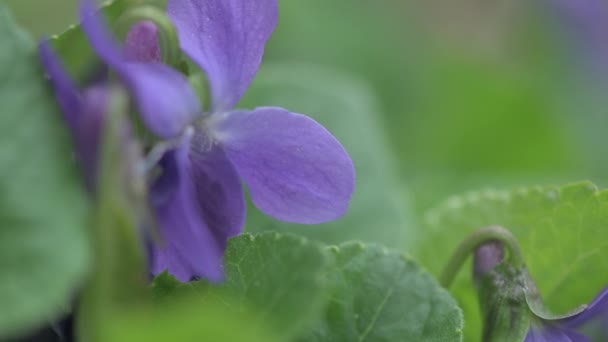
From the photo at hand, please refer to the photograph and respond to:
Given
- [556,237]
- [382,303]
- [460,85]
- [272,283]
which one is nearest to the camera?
[272,283]

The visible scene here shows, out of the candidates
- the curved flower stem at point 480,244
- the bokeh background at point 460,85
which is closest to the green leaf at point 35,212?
the curved flower stem at point 480,244

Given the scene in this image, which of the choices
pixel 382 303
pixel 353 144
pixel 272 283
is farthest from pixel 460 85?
pixel 272 283

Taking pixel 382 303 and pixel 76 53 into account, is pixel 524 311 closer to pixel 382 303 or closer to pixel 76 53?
pixel 382 303

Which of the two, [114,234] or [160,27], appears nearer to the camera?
[114,234]

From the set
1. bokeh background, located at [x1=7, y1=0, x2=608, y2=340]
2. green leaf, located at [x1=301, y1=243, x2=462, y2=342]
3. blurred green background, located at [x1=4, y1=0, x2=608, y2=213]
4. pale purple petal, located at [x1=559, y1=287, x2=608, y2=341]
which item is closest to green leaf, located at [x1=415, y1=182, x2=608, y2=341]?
pale purple petal, located at [x1=559, y1=287, x2=608, y2=341]

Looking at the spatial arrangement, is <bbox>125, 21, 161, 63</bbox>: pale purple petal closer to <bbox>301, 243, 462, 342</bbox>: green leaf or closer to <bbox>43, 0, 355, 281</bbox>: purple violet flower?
<bbox>43, 0, 355, 281</bbox>: purple violet flower

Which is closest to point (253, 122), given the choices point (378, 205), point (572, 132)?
point (378, 205)

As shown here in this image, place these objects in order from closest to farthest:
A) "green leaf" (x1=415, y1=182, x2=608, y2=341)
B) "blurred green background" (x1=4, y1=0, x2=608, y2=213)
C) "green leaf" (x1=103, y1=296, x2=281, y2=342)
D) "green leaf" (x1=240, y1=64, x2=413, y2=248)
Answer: "green leaf" (x1=103, y1=296, x2=281, y2=342) → "green leaf" (x1=415, y1=182, x2=608, y2=341) → "green leaf" (x1=240, y1=64, x2=413, y2=248) → "blurred green background" (x1=4, y1=0, x2=608, y2=213)
